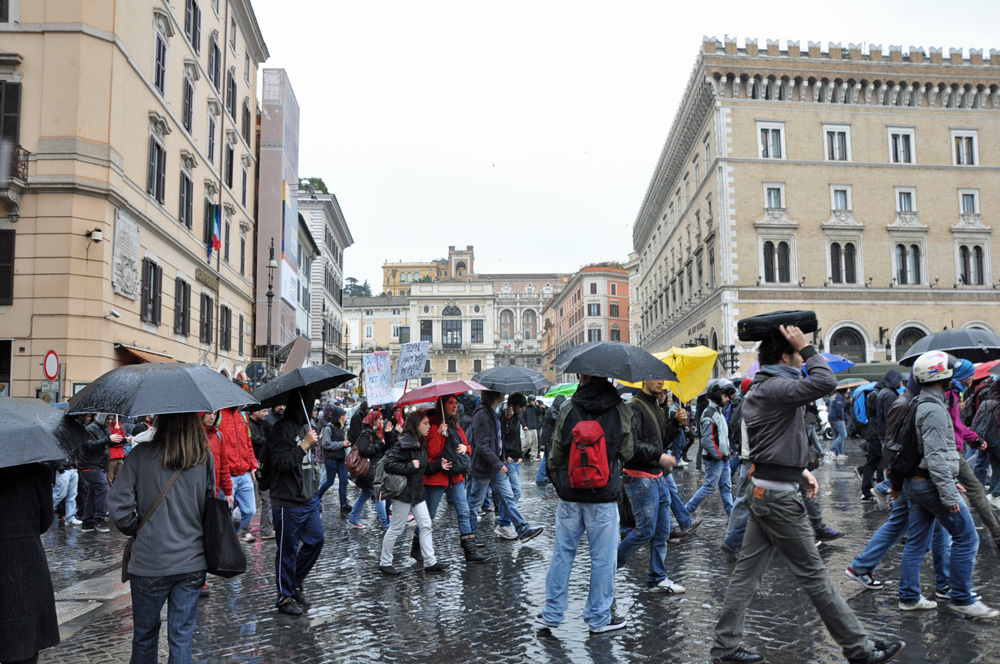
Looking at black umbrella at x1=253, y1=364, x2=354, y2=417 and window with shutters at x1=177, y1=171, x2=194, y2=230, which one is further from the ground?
window with shutters at x1=177, y1=171, x2=194, y2=230

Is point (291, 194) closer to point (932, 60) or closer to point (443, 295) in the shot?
point (932, 60)

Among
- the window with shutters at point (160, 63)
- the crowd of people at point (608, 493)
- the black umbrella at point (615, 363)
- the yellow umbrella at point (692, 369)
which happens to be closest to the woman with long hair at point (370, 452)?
the crowd of people at point (608, 493)

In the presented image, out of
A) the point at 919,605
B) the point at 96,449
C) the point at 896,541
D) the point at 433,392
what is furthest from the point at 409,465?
the point at 96,449

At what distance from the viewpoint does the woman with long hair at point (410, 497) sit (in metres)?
7.20

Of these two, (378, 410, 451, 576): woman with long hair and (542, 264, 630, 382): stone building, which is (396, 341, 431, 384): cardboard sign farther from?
(542, 264, 630, 382): stone building

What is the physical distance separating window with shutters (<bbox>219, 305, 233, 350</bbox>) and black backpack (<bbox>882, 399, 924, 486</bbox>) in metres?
23.8

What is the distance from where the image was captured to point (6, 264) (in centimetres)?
1588

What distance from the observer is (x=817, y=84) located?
37.4 meters

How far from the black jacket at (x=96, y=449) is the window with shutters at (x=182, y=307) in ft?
37.3

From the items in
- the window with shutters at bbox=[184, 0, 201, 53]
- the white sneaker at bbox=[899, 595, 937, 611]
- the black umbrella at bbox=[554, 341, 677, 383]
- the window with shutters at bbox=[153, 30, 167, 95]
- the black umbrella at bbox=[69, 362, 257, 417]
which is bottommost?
the white sneaker at bbox=[899, 595, 937, 611]

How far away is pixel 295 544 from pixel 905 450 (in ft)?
15.1

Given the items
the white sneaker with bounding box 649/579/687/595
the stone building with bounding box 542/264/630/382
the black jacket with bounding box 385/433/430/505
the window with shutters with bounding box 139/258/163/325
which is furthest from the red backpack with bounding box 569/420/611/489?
the stone building with bounding box 542/264/630/382

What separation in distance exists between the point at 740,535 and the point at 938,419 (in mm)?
2543

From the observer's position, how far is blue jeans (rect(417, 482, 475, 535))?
7.68 metres
